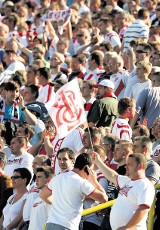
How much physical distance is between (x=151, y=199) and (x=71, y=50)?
36.0 ft

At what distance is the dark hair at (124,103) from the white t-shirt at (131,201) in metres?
3.09

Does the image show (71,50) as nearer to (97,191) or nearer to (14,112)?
(14,112)

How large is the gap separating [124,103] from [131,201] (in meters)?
3.49

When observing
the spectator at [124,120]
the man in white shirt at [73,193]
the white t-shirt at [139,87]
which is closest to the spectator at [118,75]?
the white t-shirt at [139,87]

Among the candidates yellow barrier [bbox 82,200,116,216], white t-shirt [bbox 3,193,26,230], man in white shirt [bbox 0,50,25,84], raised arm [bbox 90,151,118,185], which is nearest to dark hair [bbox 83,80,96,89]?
white t-shirt [bbox 3,193,26,230]

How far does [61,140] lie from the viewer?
52.5ft

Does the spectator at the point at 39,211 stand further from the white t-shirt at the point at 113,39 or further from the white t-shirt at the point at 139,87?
the white t-shirt at the point at 113,39

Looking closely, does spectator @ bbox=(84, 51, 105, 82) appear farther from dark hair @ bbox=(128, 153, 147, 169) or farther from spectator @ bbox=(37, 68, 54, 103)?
dark hair @ bbox=(128, 153, 147, 169)

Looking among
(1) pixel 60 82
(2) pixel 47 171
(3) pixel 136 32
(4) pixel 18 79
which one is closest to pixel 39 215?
(2) pixel 47 171

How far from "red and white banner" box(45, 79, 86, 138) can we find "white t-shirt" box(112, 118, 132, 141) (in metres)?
1.50

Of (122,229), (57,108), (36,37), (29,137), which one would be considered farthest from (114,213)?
(36,37)

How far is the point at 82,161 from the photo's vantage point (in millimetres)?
13234

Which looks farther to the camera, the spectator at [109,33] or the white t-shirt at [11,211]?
the spectator at [109,33]

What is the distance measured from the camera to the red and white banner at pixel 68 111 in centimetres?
1455
